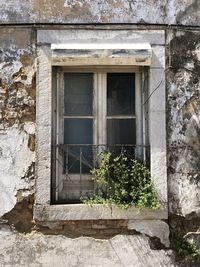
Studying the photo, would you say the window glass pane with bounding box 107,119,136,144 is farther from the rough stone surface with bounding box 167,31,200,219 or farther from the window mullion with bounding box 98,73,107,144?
the rough stone surface with bounding box 167,31,200,219

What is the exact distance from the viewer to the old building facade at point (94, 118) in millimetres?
5168

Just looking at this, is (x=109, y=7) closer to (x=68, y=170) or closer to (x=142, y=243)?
(x=68, y=170)

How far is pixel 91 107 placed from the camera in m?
5.50

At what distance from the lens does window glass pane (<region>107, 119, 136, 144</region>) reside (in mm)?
5480

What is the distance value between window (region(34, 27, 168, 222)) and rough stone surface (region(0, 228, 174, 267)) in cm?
26

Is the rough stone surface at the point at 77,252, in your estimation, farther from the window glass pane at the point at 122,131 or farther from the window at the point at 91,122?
the window glass pane at the point at 122,131

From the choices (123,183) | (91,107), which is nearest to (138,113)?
(91,107)

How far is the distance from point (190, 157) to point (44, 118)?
5.41 ft

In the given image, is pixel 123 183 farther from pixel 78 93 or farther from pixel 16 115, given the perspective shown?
pixel 16 115

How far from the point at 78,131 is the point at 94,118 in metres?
0.23

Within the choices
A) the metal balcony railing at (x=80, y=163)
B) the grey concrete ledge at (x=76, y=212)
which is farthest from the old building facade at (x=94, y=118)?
the metal balcony railing at (x=80, y=163)

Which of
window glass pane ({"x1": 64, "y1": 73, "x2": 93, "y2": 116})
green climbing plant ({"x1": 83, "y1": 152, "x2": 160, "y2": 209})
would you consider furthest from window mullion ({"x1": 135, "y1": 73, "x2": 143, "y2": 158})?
window glass pane ({"x1": 64, "y1": 73, "x2": 93, "y2": 116})

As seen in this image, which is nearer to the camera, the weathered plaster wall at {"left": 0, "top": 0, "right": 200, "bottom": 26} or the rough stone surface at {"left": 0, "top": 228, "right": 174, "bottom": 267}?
the rough stone surface at {"left": 0, "top": 228, "right": 174, "bottom": 267}

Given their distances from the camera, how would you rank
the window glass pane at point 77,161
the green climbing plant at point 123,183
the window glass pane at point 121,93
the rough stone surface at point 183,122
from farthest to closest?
the window glass pane at point 121,93
the window glass pane at point 77,161
the rough stone surface at point 183,122
the green climbing plant at point 123,183
